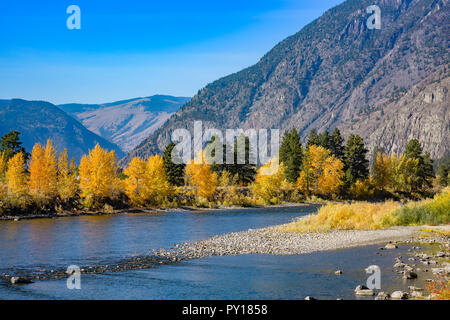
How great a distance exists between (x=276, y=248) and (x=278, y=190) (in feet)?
194

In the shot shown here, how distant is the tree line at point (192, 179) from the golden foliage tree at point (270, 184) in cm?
20

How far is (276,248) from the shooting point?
3506cm

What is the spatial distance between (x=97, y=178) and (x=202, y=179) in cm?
2030

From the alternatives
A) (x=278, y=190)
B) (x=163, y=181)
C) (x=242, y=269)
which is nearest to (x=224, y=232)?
(x=242, y=269)

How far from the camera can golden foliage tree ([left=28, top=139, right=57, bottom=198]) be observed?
70.3m

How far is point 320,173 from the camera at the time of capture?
9912cm

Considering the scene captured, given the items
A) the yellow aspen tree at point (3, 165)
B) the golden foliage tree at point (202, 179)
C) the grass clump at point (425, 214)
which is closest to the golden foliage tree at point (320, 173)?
the golden foliage tree at point (202, 179)

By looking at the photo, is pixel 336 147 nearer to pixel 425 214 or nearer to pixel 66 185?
pixel 425 214

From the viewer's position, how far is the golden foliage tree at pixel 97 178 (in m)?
73.4

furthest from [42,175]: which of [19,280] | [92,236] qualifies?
[19,280]

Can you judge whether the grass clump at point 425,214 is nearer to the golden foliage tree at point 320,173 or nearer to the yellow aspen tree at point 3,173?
the golden foliage tree at point 320,173

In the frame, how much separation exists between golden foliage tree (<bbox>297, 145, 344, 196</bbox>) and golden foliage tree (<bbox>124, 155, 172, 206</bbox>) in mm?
31396

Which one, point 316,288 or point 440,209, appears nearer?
point 316,288
